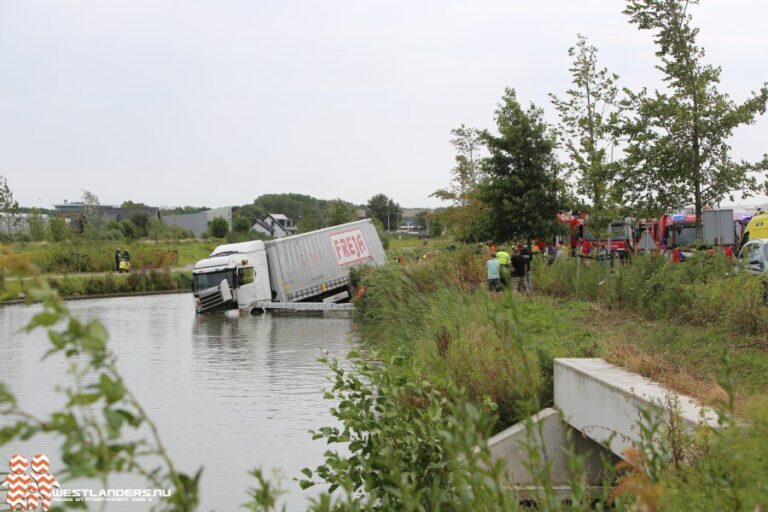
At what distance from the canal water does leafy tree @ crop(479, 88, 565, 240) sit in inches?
282

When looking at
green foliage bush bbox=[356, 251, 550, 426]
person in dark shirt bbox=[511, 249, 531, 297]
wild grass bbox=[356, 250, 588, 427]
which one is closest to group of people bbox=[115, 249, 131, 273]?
green foliage bush bbox=[356, 251, 550, 426]

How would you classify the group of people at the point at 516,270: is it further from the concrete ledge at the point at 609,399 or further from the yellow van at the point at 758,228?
the concrete ledge at the point at 609,399

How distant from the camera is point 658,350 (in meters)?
10.4

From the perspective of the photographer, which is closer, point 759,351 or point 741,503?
point 741,503

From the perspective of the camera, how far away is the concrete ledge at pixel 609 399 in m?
6.97

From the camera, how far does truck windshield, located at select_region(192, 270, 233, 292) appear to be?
37.0 meters

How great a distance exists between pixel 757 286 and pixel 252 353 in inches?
567

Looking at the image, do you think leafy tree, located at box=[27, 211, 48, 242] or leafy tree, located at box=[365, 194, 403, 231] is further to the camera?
leafy tree, located at box=[365, 194, 403, 231]

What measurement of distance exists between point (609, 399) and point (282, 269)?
3123 centimetres

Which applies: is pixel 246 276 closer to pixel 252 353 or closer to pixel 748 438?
pixel 252 353

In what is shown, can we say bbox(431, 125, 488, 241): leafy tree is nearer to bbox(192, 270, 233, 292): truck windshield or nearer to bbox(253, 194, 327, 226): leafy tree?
bbox(192, 270, 233, 292): truck windshield

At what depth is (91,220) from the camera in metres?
67.5

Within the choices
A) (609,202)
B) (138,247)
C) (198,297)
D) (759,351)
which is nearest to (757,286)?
(759,351)

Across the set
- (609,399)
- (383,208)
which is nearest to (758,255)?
(609,399)
